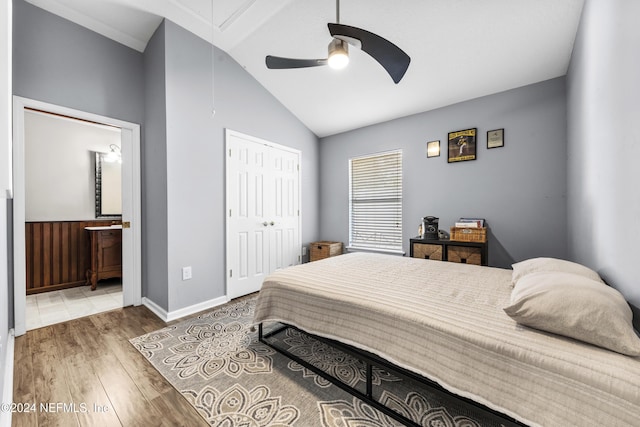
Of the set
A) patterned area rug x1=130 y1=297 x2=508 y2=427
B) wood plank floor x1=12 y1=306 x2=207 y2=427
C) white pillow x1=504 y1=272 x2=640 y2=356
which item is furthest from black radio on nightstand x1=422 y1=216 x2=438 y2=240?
wood plank floor x1=12 y1=306 x2=207 y2=427

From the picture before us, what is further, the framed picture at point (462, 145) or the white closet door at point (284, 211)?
the white closet door at point (284, 211)

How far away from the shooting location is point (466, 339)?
3.54 ft

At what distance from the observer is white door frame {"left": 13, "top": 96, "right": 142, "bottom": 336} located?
2.23 m

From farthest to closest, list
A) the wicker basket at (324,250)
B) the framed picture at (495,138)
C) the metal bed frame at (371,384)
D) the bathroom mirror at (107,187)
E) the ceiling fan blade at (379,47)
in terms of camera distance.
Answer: the wicker basket at (324,250), the bathroom mirror at (107,187), the framed picture at (495,138), the ceiling fan blade at (379,47), the metal bed frame at (371,384)

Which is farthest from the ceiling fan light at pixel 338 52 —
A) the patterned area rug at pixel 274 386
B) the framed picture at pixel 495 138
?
the framed picture at pixel 495 138

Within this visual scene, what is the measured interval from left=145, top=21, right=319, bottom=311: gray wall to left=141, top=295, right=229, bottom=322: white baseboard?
0.05 meters

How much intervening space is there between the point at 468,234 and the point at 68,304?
484 centimetres

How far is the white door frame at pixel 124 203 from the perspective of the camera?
2.23m

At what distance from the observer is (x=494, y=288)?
1634mm

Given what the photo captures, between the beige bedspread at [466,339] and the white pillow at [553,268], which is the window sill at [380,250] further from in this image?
the white pillow at [553,268]

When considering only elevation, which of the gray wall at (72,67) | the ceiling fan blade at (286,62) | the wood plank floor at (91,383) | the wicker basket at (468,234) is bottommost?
the wood plank floor at (91,383)

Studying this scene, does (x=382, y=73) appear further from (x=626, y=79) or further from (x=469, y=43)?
(x=626, y=79)

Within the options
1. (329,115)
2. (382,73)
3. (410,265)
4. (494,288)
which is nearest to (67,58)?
(329,115)

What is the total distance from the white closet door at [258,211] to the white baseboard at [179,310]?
0.58 feet
